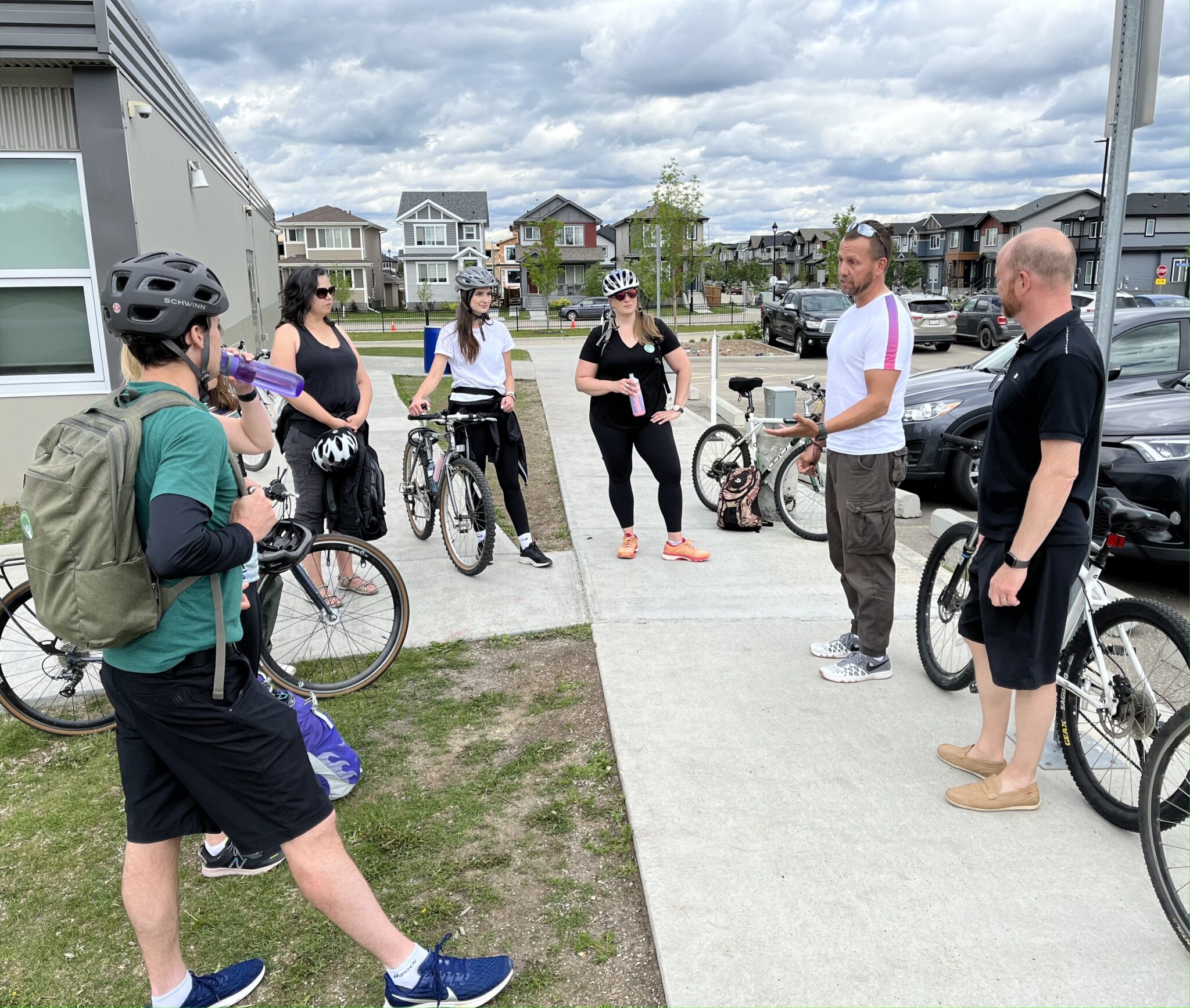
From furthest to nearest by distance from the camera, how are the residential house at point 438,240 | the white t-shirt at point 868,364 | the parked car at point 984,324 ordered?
the residential house at point 438,240
the parked car at point 984,324
the white t-shirt at point 868,364

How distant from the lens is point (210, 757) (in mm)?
2170

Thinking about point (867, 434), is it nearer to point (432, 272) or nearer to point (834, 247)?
point (834, 247)

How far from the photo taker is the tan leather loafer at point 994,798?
10.5 feet

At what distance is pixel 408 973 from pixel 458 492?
13.0ft

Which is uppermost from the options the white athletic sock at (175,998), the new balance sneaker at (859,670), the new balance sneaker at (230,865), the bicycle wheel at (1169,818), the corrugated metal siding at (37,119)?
the corrugated metal siding at (37,119)

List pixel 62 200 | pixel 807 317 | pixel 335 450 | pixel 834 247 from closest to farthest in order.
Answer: pixel 335 450
pixel 62 200
pixel 807 317
pixel 834 247

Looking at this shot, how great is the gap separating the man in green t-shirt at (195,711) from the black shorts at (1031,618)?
1.96 metres

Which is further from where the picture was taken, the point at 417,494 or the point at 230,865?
Result: the point at 417,494

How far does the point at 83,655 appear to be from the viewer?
405cm

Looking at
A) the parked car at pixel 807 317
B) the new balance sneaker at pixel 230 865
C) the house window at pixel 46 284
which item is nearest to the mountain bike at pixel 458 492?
the new balance sneaker at pixel 230 865

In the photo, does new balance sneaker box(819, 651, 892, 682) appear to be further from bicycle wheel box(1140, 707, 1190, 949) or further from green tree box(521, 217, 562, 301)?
green tree box(521, 217, 562, 301)

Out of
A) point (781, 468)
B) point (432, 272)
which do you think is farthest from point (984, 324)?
point (432, 272)

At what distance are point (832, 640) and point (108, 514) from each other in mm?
3511

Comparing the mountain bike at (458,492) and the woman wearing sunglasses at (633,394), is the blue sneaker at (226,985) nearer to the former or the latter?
the mountain bike at (458,492)
